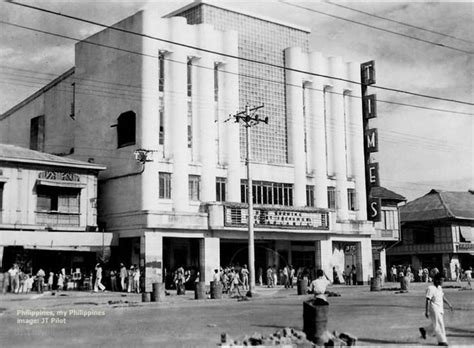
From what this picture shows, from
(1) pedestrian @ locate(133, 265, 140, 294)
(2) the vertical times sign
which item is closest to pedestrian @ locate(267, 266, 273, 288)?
(1) pedestrian @ locate(133, 265, 140, 294)

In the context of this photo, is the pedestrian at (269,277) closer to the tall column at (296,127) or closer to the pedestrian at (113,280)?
the tall column at (296,127)

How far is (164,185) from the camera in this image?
37938 mm

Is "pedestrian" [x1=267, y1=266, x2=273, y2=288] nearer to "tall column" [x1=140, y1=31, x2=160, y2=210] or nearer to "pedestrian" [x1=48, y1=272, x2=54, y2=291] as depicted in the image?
"tall column" [x1=140, y1=31, x2=160, y2=210]

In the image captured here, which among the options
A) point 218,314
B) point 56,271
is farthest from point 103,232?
point 218,314

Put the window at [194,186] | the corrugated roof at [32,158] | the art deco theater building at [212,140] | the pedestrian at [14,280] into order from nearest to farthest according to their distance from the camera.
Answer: the pedestrian at [14,280], the corrugated roof at [32,158], the art deco theater building at [212,140], the window at [194,186]

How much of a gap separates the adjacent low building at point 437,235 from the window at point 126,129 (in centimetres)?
3411

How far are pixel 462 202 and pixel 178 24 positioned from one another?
40.5m

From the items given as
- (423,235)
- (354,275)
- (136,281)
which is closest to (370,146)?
(354,275)

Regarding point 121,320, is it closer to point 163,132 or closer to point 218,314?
point 218,314

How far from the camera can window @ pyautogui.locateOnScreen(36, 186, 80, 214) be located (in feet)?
118

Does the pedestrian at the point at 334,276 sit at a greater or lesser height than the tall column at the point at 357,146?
lesser

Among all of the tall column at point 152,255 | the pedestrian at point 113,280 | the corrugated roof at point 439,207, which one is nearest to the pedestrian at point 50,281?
the pedestrian at point 113,280

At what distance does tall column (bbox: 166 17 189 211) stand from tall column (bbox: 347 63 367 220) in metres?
14.8

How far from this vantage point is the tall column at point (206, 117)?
39312 millimetres
